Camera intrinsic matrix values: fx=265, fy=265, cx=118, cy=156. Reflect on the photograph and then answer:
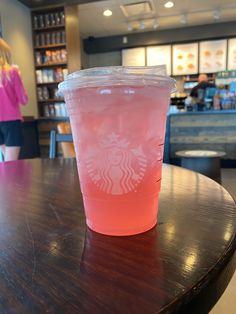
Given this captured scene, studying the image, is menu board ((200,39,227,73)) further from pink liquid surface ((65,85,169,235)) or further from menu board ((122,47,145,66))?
pink liquid surface ((65,85,169,235))

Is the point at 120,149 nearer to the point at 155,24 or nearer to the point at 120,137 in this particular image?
the point at 120,137

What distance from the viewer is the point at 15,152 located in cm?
287

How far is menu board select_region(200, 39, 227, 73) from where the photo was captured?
6.33m

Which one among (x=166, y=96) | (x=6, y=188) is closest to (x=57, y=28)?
(x=6, y=188)

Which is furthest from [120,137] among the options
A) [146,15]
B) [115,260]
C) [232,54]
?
[232,54]

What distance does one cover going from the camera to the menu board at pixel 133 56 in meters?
6.71

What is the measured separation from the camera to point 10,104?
8.98 feet

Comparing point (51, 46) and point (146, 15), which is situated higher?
point (146, 15)

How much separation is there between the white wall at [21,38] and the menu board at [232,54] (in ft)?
14.8

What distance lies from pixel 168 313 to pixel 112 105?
0.29 metres

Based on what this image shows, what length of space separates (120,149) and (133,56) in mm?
6865

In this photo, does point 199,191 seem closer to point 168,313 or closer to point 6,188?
point 168,313

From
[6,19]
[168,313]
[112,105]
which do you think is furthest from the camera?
[6,19]

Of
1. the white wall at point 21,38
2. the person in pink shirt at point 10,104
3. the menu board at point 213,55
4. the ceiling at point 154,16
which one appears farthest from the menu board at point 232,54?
the person in pink shirt at point 10,104
